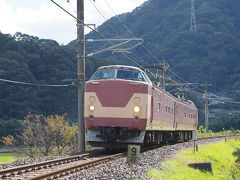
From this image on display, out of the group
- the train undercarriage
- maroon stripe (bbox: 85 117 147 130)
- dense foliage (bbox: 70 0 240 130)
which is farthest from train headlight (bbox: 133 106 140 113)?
dense foliage (bbox: 70 0 240 130)

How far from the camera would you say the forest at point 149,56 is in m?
61.9

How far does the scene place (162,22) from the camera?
149500 mm

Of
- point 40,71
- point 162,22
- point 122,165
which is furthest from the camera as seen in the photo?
point 162,22

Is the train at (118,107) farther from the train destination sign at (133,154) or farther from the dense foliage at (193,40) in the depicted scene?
the dense foliage at (193,40)

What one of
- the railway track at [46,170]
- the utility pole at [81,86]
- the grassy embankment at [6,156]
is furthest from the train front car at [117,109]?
the grassy embankment at [6,156]

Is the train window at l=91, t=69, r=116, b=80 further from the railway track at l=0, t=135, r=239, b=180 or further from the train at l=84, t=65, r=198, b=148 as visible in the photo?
the railway track at l=0, t=135, r=239, b=180

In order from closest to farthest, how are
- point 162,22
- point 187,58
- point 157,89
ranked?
point 157,89, point 187,58, point 162,22

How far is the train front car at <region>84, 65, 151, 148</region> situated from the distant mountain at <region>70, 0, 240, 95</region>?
274ft

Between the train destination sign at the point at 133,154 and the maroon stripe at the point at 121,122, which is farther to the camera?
the maroon stripe at the point at 121,122

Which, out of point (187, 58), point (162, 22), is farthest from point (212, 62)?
point (162, 22)

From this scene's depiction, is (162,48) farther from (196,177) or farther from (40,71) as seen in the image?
(196,177)

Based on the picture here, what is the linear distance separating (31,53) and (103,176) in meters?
65.1

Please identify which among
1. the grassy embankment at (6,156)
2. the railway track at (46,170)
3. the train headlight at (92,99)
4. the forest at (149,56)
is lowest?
the grassy embankment at (6,156)

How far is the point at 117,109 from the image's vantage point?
13.7m
